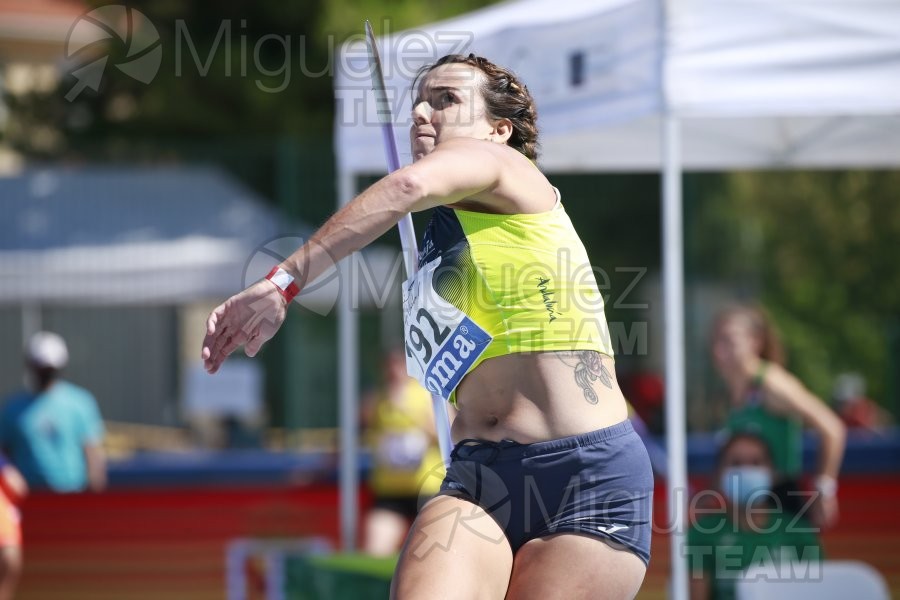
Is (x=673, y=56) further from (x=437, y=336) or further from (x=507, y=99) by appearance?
(x=437, y=336)

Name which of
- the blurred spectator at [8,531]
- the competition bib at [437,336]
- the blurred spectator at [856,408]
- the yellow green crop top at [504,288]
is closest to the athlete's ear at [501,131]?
the yellow green crop top at [504,288]

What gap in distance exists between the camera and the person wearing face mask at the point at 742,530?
5.21 metres

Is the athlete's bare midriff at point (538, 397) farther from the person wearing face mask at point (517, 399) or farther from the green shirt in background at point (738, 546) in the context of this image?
the green shirt in background at point (738, 546)

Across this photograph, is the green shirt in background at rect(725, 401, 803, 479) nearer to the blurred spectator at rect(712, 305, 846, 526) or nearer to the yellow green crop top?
the blurred spectator at rect(712, 305, 846, 526)

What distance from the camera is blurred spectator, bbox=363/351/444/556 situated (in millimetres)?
6711

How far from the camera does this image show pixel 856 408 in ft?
43.7

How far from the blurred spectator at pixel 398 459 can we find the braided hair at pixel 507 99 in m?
3.93

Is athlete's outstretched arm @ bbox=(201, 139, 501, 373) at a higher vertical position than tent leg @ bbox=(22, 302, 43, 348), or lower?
higher

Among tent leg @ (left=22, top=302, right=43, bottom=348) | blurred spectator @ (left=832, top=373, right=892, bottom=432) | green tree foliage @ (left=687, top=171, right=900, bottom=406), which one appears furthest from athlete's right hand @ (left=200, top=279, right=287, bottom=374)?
green tree foliage @ (left=687, top=171, right=900, bottom=406)

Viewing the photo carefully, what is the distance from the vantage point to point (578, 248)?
2623 mm

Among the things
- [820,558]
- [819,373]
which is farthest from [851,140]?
[819,373]

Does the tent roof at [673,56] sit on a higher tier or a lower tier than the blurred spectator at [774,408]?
higher

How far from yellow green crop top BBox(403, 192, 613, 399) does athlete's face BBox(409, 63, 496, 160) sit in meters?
0.16

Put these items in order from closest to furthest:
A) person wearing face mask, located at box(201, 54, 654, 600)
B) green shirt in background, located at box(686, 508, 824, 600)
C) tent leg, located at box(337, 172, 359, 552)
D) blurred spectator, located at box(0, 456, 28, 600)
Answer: person wearing face mask, located at box(201, 54, 654, 600) < green shirt in background, located at box(686, 508, 824, 600) < tent leg, located at box(337, 172, 359, 552) < blurred spectator, located at box(0, 456, 28, 600)
